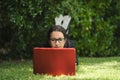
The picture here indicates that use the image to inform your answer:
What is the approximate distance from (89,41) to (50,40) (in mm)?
4529

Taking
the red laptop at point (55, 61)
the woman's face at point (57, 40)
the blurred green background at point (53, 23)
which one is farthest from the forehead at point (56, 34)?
the blurred green background at point (53, 23)

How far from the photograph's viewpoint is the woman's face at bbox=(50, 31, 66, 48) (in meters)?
7.01

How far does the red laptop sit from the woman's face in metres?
0.43

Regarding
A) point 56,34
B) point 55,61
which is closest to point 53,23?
point 56,34

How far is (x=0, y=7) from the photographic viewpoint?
31.1 ft

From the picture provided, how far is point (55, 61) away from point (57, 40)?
0.51 meters

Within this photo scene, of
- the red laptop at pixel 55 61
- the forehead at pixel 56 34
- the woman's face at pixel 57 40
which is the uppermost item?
the forehead at pixel 56 34

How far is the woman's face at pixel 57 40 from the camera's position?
7008 millimetres

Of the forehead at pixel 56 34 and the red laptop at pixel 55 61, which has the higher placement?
the forehead at pixel 56 34

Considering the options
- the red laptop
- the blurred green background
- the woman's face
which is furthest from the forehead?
the blurred green background

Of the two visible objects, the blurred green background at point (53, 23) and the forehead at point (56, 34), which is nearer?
the forehead at point (56, 34)

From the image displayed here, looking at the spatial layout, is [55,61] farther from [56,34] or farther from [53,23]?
[53,23]

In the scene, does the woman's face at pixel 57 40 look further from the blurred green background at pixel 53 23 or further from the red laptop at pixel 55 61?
→ the blurred green background at pixel 53 23

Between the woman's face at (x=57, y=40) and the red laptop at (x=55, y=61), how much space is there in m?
0.43
